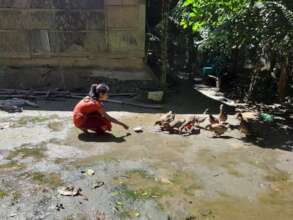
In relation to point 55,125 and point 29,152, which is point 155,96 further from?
point 29,152

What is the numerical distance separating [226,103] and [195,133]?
3.44 meters

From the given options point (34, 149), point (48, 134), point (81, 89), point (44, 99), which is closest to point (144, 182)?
point (34, 149)

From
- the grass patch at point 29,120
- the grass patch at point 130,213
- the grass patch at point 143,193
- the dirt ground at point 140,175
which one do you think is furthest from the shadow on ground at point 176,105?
the grass patch at point 130,213

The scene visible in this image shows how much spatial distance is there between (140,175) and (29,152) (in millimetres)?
1886

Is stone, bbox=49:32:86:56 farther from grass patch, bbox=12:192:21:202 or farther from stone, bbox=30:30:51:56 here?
grass patch, bbox=12:192:21:202

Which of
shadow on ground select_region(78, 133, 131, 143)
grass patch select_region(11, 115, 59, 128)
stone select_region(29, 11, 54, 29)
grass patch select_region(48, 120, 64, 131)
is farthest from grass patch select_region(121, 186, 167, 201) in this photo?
stone select_region(29, 11, 54, 29)

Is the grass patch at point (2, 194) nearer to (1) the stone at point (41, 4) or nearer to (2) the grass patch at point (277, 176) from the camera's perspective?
(2) the grass patch at point (277, 176)

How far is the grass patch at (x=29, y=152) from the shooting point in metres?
5.95

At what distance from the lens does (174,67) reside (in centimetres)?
1638

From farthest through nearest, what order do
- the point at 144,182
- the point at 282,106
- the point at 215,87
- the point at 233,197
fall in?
the point at 215,87, the point at 282,106, the point at 144,182, the point at 233,197

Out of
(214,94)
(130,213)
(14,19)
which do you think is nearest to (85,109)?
(130,213)

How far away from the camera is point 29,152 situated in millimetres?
6141

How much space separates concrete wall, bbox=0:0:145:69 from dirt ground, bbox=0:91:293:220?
3.81m

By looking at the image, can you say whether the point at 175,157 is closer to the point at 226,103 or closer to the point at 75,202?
the point at 75,202
